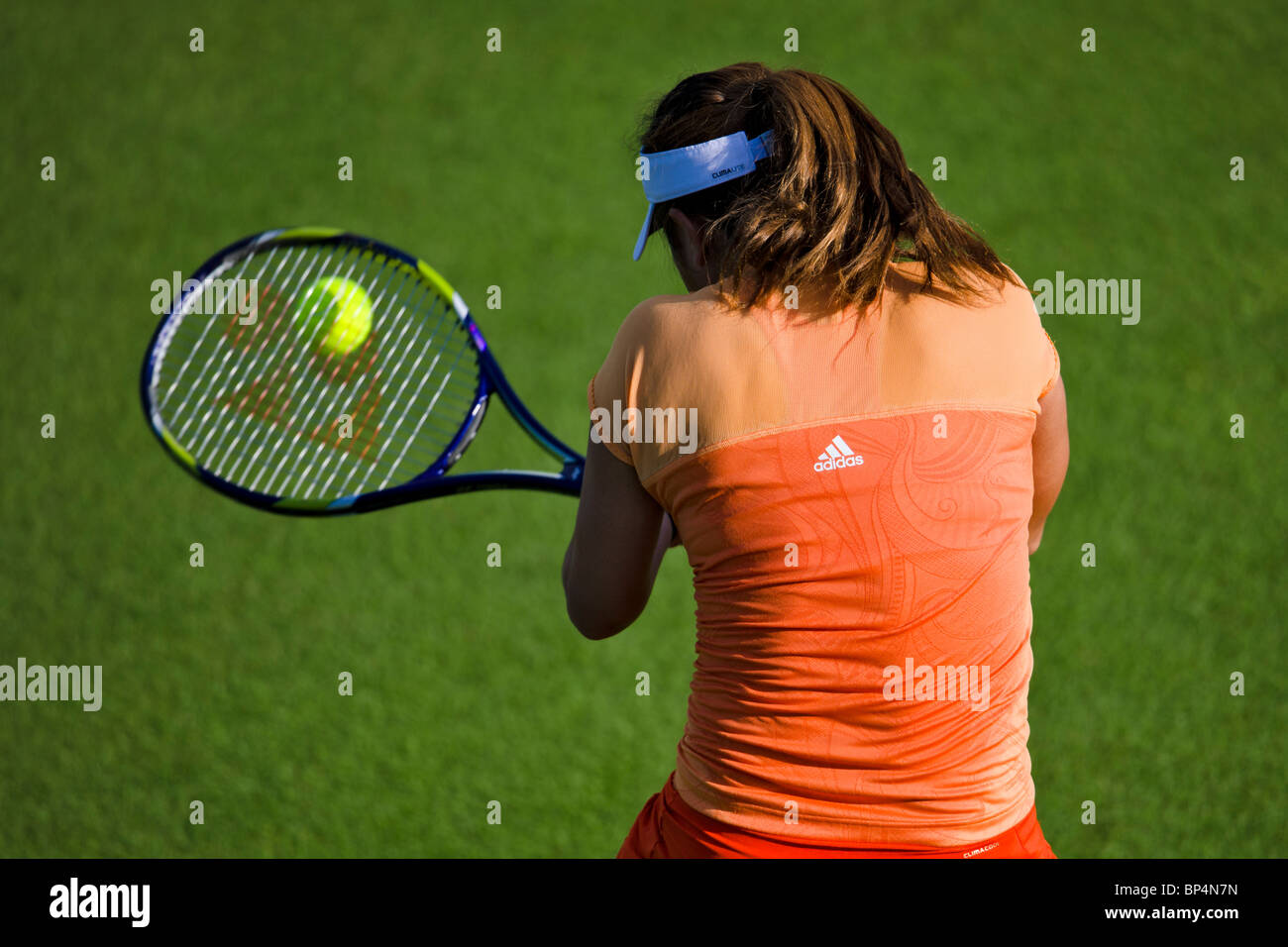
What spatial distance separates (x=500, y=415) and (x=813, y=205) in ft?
11.1

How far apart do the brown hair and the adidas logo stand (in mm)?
198

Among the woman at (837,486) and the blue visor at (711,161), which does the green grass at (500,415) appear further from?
the woman at (837,486)

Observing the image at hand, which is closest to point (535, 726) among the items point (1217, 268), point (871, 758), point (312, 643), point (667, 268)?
point (312, 643)

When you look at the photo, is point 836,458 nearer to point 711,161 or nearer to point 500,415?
point 711,161

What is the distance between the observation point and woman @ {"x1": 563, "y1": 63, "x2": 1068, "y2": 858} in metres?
1.47

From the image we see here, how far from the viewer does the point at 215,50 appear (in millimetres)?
6172

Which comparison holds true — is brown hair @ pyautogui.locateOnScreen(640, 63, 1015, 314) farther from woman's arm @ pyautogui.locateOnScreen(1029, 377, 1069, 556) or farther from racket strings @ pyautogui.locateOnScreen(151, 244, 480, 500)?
racket strings @ pyautogui.locateOnScreen(151, 244, 480, 500)

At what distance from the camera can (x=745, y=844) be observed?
5.14 ft

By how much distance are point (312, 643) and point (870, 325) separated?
10.1 feet

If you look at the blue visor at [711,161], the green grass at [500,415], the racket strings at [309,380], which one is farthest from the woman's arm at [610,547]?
the green grass at [500,415]

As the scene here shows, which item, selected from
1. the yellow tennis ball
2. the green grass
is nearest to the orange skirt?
the green grass

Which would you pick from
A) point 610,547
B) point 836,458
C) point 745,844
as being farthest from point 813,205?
point 745,844

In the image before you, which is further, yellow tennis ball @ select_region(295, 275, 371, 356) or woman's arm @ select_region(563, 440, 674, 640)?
yellow tennis ball @ select_region(295, 275, 371, 356)

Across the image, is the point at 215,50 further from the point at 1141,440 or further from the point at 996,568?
the point at 996,568
